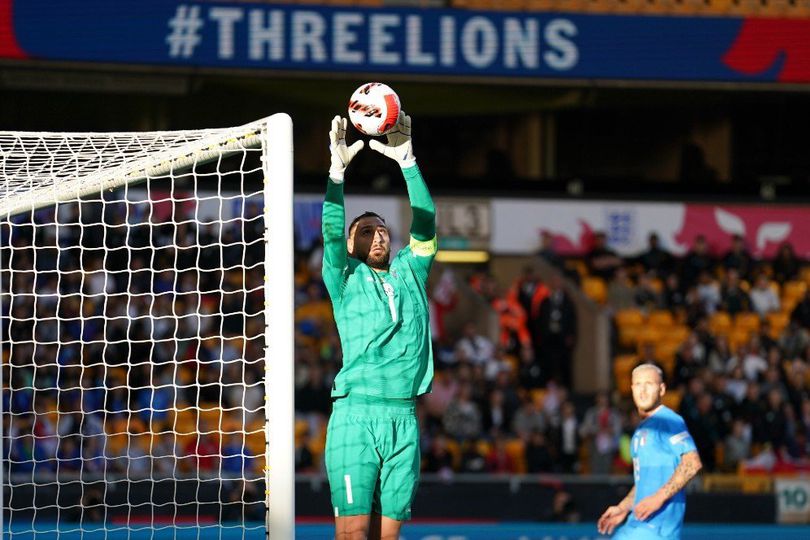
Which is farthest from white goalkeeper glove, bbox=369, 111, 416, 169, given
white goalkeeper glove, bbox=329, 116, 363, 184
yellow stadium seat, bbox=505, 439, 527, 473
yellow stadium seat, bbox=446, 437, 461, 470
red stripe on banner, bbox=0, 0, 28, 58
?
yellow stadium seat, bbox=505, 439, 527, 473

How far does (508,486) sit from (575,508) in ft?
2.19

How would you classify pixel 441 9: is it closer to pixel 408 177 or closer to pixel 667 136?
pixel 667 136

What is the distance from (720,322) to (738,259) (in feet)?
2.88

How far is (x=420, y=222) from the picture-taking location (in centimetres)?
563

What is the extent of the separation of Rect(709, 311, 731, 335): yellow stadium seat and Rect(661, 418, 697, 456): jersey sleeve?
1070cm

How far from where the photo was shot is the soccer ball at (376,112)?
541 cm

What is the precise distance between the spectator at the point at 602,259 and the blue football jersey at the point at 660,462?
1071cm

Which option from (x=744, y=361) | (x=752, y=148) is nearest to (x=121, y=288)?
(x=744, y=361)

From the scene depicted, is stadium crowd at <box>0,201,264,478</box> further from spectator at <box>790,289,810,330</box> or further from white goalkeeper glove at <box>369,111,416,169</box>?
white goalkeeper glove at <box>369,111,416,169</box>

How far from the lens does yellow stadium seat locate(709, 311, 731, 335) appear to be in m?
16.9

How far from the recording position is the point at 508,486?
13508 mm

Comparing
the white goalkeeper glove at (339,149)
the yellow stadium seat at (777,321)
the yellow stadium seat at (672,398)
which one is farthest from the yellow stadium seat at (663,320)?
→ the white goalkeeper glove at (339,149)

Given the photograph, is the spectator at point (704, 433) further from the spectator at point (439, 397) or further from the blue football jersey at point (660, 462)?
the blue football jersey at point (660, 462)

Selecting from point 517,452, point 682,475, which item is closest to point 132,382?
point 517,452
